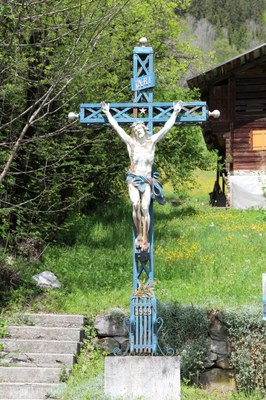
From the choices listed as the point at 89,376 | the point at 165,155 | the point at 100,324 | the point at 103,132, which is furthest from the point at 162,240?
the point at 89,376

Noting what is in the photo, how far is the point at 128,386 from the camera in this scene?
845 centimetres

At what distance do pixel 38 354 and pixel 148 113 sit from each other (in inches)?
155

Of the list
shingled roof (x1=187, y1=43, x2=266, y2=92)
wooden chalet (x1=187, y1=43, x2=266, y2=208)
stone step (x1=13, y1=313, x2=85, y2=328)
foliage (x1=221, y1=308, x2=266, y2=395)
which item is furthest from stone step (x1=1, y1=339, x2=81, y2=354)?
wooden chalet (x1=187, y1=43, x2=266, y2=208)

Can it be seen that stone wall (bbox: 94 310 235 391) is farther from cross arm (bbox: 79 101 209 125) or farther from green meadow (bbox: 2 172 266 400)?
cross arm (bbox: 79 101 209 125)

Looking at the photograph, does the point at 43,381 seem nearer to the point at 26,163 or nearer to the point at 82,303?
the point at 82,303

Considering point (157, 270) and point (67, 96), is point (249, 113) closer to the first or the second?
point (67, 96)

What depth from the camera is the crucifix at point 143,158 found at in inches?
341

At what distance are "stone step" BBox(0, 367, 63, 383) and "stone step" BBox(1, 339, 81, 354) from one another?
0.60 metres

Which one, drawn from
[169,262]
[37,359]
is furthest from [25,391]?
[169,262]

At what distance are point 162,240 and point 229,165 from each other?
29.4 ft

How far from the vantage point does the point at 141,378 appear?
8438mm

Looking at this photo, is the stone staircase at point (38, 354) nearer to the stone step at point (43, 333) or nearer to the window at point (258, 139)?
the stone step at point (43, 333)

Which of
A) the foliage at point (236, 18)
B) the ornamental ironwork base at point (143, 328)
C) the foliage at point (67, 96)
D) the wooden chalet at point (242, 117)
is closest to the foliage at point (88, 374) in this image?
the ornamental ironwork base at point (143, 328)

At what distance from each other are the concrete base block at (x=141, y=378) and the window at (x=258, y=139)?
54.4 ft
